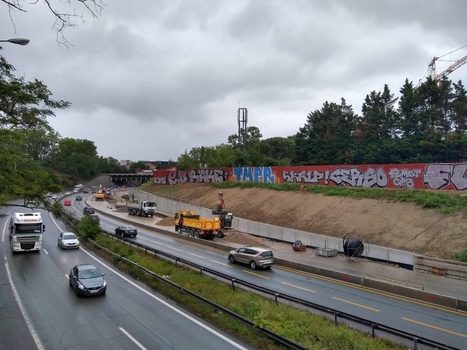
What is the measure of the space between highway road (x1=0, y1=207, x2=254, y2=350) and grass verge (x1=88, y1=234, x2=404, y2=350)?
0.54 metres

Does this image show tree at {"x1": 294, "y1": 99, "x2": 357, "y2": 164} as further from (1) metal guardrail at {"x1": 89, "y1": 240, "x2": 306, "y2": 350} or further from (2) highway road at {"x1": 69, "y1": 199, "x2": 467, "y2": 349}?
(1) metal guardrail at {"x1": 89, "y1": 240, "x2": 306, "y2": 350}

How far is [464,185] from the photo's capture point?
3956 centimetres

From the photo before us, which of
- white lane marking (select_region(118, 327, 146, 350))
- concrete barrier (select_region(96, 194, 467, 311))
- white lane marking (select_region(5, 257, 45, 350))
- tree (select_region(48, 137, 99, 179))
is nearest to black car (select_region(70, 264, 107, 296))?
white lane marking (select_region(5, 257, 45, 350))

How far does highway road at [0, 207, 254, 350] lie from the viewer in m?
14.7

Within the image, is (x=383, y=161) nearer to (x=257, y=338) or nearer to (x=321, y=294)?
(x=321, y=294)

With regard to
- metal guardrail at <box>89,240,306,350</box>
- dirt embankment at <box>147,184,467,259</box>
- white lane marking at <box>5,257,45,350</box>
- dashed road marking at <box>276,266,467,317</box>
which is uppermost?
dirt embankment at <box>147,184,467,259</box>

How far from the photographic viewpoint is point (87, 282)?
2158 cm

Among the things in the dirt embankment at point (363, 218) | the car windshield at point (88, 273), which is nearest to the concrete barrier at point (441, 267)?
the dirt embankment at point (363, 218)

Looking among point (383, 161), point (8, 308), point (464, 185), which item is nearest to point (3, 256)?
point (8, 308)

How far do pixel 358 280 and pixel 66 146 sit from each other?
16178cm

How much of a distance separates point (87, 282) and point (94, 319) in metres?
4.38

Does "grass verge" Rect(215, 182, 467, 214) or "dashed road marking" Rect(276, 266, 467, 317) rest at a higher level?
"grass verge" Rect(215, 182, 467, 214)

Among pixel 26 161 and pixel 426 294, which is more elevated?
pixel 26 161

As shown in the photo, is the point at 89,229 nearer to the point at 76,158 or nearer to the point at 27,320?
the point at 27,320
